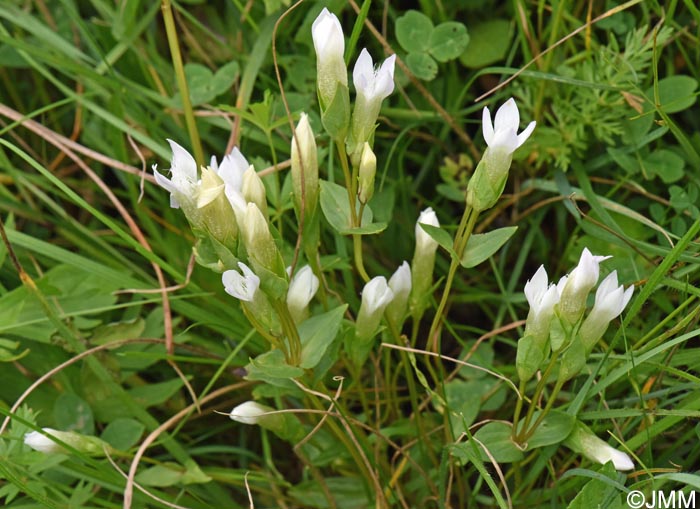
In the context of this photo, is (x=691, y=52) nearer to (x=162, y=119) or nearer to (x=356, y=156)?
(x=356, y=156)

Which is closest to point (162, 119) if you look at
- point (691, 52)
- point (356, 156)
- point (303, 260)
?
point (303, 260)

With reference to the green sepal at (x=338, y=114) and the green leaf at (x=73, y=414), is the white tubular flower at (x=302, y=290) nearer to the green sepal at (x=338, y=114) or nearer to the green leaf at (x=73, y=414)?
the green sepal at (x=338, y=114)

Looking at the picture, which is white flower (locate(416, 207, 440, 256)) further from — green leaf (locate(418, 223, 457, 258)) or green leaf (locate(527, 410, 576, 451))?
green leaf (locate(527, 410, 576, 451))

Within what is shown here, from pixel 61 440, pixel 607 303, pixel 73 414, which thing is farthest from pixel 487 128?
pixel 73 414

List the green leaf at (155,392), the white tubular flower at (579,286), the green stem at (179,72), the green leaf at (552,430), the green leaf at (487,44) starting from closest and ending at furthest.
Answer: the white tubular flower at (579,286) < the green leaf at (552,430) < the green stem at (179,72) < the green leaf at (155,392) < the green leaf at (487,44)

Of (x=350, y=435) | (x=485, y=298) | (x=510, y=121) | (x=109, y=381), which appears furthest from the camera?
(x=485, y=298)

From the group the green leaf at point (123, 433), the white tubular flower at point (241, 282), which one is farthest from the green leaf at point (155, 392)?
the white tubular flower at point (241, 282)
